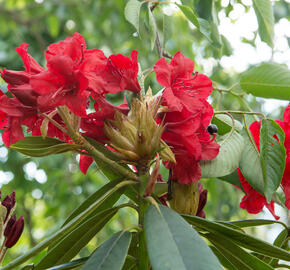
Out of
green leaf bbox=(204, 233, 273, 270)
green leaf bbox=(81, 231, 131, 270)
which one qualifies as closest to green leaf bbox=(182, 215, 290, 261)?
green leaf bbox=(204, 233, 273, 270)

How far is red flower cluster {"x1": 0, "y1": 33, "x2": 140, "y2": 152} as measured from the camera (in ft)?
2.03

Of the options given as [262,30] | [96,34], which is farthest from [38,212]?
[262,30]

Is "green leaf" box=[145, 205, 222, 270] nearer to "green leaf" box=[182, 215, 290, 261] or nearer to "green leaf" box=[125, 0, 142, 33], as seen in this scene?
"green leaf" box=[182, 215, 290, 261]

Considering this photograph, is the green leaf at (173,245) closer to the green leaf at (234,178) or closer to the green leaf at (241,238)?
the green leaf at (241,238)

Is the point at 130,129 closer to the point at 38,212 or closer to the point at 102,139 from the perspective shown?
the point at 102,139

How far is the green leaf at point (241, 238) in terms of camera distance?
640 mm

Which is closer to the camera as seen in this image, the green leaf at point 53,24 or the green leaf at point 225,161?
the green leaf at point 225,161

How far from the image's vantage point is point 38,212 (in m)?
4.99

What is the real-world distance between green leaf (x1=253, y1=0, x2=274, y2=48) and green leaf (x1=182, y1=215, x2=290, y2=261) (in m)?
0.52

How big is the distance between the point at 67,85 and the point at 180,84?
0.20 meters

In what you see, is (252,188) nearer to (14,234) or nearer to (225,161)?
(225,161)

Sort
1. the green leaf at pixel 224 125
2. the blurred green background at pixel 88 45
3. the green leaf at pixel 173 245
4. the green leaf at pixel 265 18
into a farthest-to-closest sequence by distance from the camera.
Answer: the blurred green background at pixel 88 45 < the green leaf at pixel 265 18 < the green leaf at pixel 224 125 < the green leaf at pixel 173 245

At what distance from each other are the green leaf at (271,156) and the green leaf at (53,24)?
2.76m

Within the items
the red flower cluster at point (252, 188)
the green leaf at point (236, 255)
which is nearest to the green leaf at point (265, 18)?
the red flower cluster at point (252, 188)
